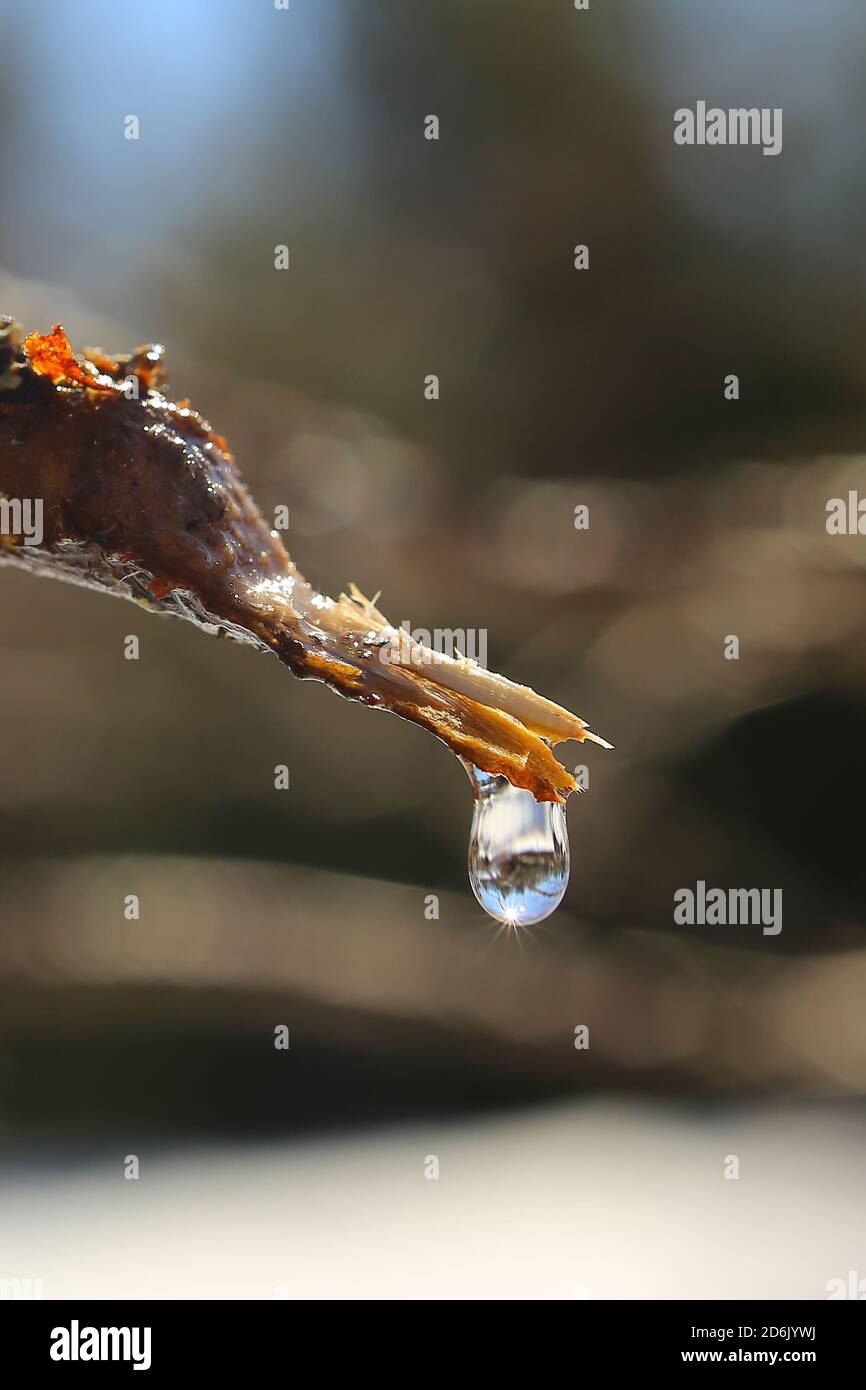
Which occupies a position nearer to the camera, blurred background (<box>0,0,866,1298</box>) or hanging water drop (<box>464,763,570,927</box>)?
hanging water drop (<box>464,763,570,927</box>)

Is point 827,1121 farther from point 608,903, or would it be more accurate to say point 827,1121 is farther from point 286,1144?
point 286,1144

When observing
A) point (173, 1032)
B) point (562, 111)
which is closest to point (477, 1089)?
point (173, 1032)

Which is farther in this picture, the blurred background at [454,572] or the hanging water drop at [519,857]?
the blurred background at [454,572]

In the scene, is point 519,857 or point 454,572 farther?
point 454,572

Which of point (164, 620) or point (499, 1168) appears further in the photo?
point (164, 620)
